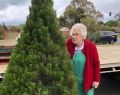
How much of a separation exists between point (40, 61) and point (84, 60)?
102cm

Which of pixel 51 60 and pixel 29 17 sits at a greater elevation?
pixel 29 17

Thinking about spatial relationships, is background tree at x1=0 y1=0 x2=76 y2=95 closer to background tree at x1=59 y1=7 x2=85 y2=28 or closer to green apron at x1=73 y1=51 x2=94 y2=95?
green apron at x1=73 y1=51 x2=94 y2=95

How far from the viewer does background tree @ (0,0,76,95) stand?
433 centimetres

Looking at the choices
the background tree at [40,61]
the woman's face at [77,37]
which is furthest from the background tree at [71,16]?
the background tree at [40,61]

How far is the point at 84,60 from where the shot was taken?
5.27 metres

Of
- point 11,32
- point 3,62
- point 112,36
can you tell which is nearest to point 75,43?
point 3,62

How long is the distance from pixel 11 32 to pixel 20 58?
1777cm

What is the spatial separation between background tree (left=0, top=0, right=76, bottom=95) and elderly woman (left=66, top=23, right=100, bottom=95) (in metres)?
0.65

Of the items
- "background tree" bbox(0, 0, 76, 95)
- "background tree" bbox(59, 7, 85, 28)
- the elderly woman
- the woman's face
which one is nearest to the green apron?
the elderly woman

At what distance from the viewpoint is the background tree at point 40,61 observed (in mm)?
4333

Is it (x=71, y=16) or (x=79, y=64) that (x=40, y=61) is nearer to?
(x=79, y=64)

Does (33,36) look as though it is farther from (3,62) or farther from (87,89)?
(3,62)

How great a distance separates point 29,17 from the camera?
454cm

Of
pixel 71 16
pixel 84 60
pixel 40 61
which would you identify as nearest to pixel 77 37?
pixel 84 60
